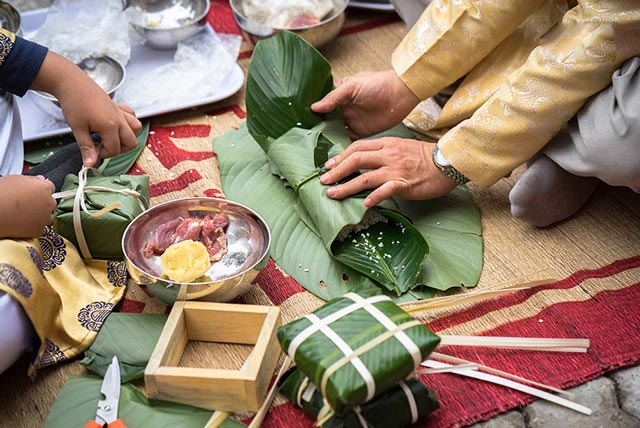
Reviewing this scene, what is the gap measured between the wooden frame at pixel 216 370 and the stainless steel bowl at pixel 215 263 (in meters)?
0.04

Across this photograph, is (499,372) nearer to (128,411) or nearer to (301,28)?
(128,411)

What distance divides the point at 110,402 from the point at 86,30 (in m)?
1.29

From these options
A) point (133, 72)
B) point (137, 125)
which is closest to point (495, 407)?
point (137, 125)

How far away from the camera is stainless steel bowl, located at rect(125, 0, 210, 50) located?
2.26 metres

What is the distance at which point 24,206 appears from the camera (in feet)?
4.58

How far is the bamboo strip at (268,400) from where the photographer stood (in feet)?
4.18

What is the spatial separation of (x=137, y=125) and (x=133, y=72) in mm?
578

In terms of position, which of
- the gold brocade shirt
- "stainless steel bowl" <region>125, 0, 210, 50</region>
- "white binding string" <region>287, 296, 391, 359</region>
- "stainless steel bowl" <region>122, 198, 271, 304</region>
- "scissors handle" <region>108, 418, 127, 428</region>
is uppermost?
the gold brocade shirt

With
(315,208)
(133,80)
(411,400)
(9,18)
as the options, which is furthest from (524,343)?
(9,18)

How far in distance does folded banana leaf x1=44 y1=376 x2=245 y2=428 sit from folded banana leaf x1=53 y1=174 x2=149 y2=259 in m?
0.33

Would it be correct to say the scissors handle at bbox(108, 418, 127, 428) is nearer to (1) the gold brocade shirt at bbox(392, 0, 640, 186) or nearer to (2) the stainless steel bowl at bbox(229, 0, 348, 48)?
(1) the gold brocade shirt at bbox(392, 0, 640, 186)

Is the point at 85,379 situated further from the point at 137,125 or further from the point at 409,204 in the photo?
the point at 409,204

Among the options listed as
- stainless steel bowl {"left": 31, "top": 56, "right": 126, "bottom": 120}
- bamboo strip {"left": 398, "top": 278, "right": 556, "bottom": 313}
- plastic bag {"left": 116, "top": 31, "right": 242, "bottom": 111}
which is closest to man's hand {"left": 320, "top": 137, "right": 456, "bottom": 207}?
bamboo strip {"left": 398, "top": 278, "right": 556, "bottom": 313}

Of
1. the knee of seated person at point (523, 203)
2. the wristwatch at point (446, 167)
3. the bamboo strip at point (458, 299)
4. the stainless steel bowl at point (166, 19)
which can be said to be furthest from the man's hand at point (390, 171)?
the stainless steel bowl at point (166, 19)
